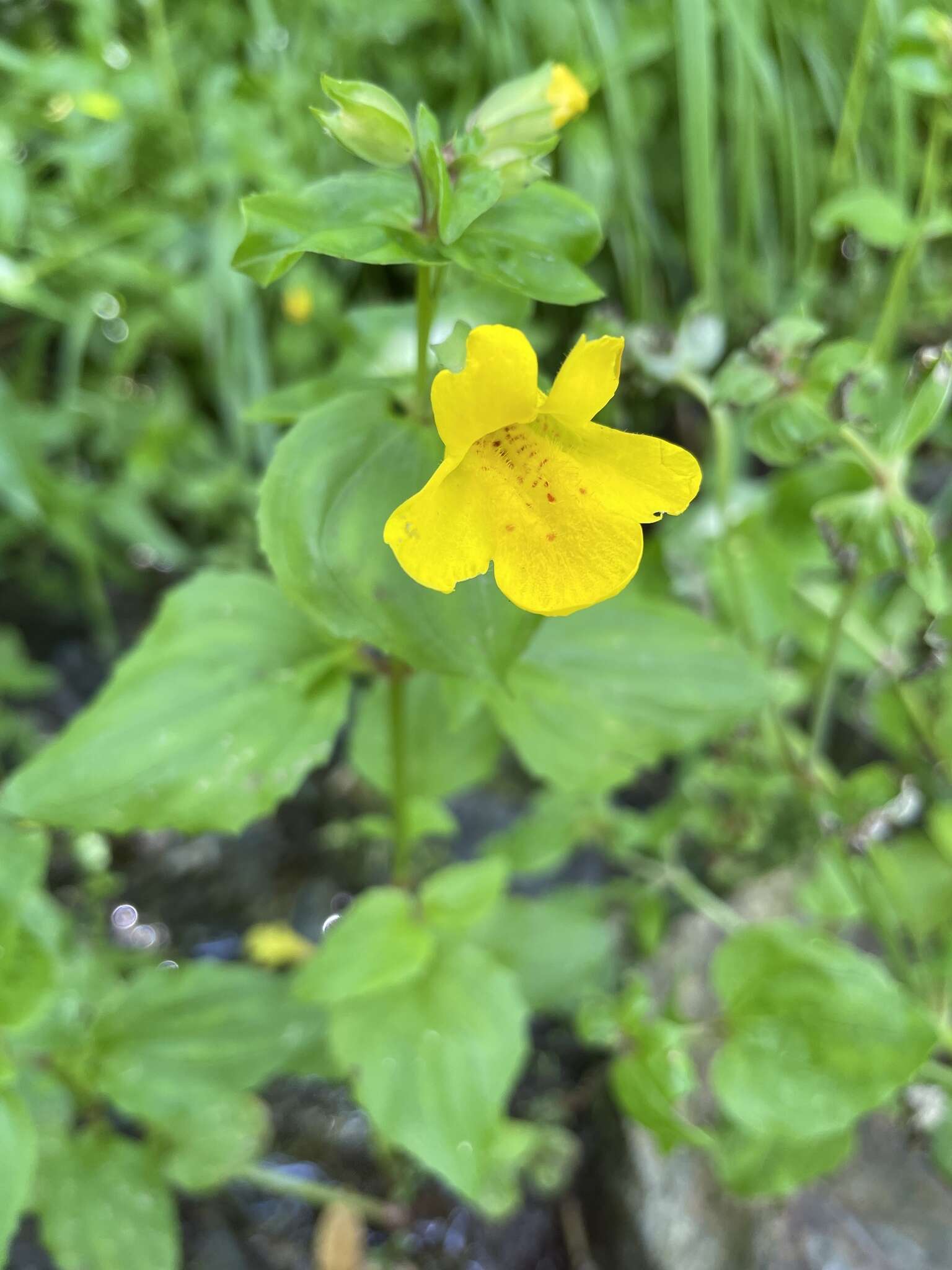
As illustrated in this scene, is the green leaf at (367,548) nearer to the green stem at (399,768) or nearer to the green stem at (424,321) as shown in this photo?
the green stem at (424,321)

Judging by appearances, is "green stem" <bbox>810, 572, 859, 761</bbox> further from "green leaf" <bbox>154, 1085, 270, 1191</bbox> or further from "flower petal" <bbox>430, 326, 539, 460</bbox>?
"green leaf" <bbox>154, 1085, 270, 1191</bbox>

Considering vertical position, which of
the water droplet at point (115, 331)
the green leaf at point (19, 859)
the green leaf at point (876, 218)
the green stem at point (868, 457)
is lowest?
the green leaf at point (19, 859)

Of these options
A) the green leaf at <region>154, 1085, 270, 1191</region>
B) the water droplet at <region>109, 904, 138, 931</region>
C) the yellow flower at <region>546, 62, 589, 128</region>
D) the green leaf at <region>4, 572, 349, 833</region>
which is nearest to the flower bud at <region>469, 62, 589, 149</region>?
the yellow flower at <region>546, 62, 589, 128</region>

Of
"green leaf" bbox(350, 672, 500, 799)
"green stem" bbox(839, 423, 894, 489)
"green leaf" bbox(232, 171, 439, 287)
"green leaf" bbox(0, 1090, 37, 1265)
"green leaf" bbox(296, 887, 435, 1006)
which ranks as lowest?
"green leaf" bbox(296, 887, 435, 1006)

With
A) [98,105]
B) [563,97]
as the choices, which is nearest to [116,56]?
[98,105]

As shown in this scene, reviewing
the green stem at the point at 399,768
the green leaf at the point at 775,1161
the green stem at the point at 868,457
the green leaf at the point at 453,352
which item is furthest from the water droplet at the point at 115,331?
the green leaf at the point at 775,1161
